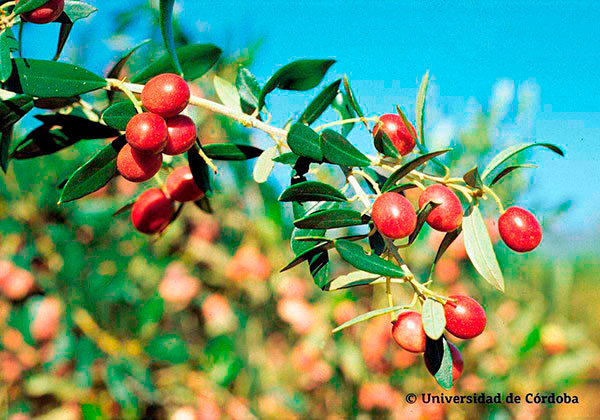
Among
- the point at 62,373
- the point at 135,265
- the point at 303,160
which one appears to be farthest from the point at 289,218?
the point at 303,160

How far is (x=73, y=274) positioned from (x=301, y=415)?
0.66 m

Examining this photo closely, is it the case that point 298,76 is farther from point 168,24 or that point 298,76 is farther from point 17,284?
point 17,284

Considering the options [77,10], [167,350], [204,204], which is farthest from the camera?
[167,350]

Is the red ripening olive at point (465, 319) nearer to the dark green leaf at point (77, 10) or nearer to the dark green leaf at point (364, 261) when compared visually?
the dark green leaf at point (364, 261)

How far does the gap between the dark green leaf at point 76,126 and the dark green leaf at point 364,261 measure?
26cm

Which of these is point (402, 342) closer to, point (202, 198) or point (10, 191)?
point (202, 198)

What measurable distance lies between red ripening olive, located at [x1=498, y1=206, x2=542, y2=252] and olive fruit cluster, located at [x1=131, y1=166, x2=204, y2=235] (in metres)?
0.29

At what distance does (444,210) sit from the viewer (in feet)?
1.28

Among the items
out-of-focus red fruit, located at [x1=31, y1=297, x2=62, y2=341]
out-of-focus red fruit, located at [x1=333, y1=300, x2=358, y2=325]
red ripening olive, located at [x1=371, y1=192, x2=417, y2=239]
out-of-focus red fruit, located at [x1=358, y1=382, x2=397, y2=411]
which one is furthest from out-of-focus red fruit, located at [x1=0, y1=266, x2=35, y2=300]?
red ripening olive, located at [x1=371, y1=192, x2=417, y2=239]

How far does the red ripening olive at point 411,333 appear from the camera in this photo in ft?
1.34

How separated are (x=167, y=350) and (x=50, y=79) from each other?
88 centimetres

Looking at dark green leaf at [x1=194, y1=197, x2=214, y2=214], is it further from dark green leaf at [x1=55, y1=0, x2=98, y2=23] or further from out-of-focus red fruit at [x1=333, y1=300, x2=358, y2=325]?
out-of-focus red fruit at [x1=333, y1=300, x2=358, y2=325]

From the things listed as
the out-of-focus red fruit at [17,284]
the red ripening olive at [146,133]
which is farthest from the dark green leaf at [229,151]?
the out-of-focus red fruit at [17,284]

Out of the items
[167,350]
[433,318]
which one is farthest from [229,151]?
[167,350]
